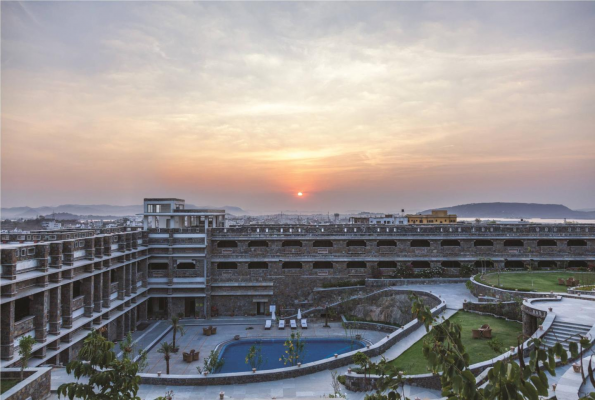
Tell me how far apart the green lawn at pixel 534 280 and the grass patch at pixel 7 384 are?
3291 centimetres

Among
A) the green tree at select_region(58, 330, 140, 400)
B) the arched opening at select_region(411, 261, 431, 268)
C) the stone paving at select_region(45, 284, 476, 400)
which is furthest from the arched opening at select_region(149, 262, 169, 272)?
the green tree at select_region(58, 330, 140, 400)

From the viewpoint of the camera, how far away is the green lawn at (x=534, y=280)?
108 feet

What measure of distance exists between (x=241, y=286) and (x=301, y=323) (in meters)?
9.35

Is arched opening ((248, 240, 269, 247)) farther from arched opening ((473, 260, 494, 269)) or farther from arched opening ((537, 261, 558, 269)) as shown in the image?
arched opening ((537, 261, 558, 269))

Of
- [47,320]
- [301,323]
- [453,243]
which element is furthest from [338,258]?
[47,320]

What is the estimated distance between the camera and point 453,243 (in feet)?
153

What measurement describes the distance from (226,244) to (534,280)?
3062 centimetres

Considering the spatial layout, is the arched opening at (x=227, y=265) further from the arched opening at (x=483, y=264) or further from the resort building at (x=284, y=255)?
the arched opening at (x=483, y=264)

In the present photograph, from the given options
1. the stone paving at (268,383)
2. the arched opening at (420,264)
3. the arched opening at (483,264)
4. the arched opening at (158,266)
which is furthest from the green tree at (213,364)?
the arched opening at (483,264)

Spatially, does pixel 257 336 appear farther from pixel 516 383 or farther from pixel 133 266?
pixel 516 383

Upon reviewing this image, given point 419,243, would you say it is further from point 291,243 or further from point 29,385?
point 29,385

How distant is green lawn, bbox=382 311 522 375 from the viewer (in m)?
21.4

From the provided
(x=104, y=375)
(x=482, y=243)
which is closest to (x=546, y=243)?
(x=482, y=243)

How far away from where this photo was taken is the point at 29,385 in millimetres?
16219
